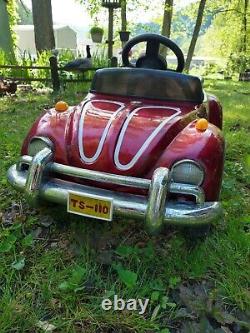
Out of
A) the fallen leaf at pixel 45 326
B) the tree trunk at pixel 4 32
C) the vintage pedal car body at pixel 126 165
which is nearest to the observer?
the fallen leaf at pixel 45 326

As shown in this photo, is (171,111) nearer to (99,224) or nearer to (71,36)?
(99,224)

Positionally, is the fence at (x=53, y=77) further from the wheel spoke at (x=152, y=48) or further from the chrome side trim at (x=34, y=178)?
the chrome side trim at (x=34, y=178)

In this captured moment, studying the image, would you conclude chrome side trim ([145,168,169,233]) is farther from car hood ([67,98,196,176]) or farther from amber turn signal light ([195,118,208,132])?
amber turn signal light ([195,118,208,132])

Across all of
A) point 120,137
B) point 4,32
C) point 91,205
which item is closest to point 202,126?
point 120,137

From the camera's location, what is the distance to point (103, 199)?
2.45 meters

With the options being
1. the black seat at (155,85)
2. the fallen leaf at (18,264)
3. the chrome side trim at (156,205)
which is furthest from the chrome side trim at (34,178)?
the black seat at (155,85)

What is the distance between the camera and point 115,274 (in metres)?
2.69

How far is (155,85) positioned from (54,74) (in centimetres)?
605

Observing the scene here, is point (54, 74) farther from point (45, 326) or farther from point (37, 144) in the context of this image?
point (45, 326)

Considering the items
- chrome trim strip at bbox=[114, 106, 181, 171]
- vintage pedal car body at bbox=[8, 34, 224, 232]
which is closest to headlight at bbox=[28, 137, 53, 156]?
vintage pedal car body at bbox=[8, 34, 224, 232]

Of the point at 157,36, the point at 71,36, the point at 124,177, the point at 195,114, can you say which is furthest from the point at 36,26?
the point at 71,36

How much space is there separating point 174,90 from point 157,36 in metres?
0.72

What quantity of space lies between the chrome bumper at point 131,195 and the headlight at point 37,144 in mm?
101

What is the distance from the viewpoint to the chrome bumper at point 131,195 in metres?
2.39
